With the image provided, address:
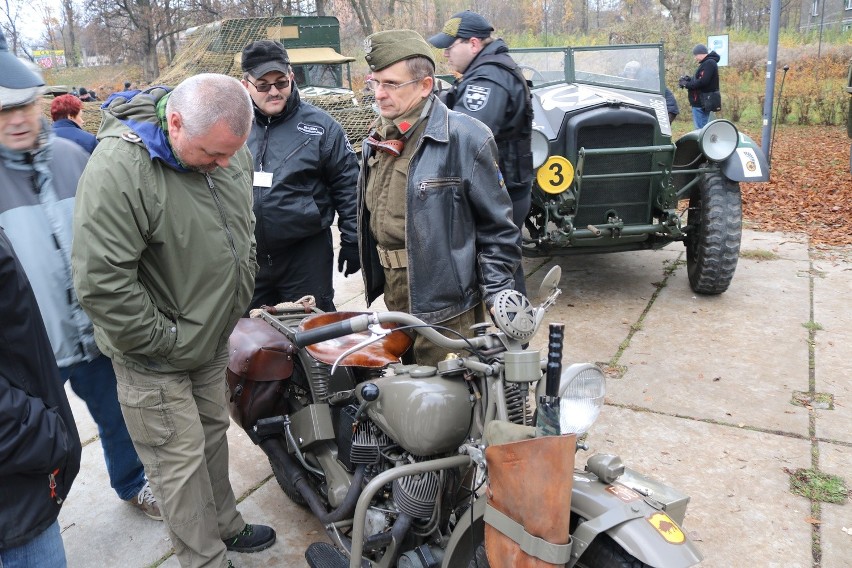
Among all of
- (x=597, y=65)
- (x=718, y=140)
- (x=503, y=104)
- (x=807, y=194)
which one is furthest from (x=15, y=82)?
→ (x=807, y=194)

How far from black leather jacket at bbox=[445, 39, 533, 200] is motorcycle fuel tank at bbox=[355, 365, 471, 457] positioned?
7.01ft

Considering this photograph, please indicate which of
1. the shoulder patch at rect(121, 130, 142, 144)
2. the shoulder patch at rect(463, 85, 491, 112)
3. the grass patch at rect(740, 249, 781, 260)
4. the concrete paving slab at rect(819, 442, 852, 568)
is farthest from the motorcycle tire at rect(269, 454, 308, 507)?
the grass patch at rect(740, 249, 781, 260)

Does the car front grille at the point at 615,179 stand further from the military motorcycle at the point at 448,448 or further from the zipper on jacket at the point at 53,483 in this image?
the zipper on jacket at the point at 53,483

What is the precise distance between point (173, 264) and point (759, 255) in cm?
572

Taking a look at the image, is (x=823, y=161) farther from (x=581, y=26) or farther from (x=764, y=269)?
(x=581, y=26)

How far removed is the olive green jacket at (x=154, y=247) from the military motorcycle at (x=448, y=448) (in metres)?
0.38

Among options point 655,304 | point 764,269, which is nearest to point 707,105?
point 764,269

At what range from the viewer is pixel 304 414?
111 inches

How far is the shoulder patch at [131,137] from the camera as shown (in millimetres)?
2227

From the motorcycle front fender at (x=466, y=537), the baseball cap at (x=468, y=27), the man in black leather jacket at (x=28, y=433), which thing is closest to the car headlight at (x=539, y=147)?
the baseball cap at (x=468, y=27)

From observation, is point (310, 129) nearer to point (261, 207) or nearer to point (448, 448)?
point (261, 207)

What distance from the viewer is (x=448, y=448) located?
2.20 metres

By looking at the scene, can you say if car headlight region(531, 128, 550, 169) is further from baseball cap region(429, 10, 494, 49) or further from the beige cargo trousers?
the beige cargo trousers

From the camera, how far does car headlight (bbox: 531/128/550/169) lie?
5.23 metres
